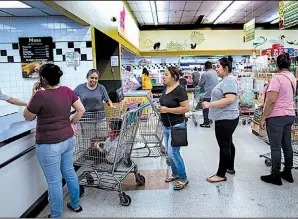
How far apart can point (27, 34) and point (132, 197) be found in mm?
3259

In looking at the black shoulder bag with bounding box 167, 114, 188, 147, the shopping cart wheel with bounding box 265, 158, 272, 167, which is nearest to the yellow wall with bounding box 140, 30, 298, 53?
the shopping cart wheel with bounding box 265, 158, 272, 167

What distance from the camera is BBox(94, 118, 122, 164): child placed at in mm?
3002

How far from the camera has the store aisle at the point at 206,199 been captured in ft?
8.98

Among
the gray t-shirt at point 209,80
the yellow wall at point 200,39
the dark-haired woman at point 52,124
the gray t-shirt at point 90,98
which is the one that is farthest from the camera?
the yellow wall at point 200,39

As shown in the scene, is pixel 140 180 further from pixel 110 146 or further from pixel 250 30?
pixel 250 30

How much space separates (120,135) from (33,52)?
257 cm

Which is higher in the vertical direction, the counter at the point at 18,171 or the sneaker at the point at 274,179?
the counter at the point at 18,171

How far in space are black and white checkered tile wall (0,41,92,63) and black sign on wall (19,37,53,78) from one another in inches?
3.4

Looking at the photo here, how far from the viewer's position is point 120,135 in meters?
2.87

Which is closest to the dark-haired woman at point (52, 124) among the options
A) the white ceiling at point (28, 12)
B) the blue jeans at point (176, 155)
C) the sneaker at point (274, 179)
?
the blue jeans at point (176, 155)

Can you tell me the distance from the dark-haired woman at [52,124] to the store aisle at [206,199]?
0.58 meters

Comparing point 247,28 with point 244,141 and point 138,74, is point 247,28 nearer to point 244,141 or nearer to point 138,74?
point 244,141

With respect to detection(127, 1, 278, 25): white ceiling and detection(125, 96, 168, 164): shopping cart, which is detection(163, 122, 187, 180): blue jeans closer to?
detection(125, 96, 168, 164): shopping cart

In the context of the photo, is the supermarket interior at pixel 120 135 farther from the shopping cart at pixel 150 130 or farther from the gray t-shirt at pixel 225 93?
the gray t-shirt at pixel 225 93
